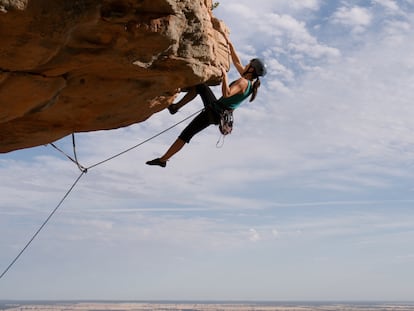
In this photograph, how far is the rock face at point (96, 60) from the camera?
562cm

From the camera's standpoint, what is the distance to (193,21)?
6703 millimetres

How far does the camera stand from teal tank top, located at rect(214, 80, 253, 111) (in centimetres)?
862

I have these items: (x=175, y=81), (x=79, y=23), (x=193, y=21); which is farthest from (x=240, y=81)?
(x=79, y=23)

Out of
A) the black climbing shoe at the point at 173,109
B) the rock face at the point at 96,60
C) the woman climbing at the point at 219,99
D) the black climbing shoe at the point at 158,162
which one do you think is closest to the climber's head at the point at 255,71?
the woman climbing at the point at 219,99

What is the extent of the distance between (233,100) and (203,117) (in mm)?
670

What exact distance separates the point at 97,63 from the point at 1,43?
1.39 metres

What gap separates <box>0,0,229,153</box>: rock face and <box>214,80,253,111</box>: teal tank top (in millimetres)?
631

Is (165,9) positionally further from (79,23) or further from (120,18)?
(79,23)

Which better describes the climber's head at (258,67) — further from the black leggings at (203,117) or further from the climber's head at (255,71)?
the black leggings at (203,117)

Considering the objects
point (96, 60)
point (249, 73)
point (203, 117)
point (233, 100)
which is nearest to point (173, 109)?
point (203, 117)

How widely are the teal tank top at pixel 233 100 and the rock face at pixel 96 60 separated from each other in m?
0.63

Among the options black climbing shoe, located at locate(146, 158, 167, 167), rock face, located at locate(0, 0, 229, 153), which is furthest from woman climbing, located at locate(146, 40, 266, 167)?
rock face, located at locate(0, 0, 229, 153)

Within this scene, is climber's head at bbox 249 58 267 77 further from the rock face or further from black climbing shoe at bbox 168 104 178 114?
black climbing shoe at bbox 168 104 178 114

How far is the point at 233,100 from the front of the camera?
8688 millimetres
